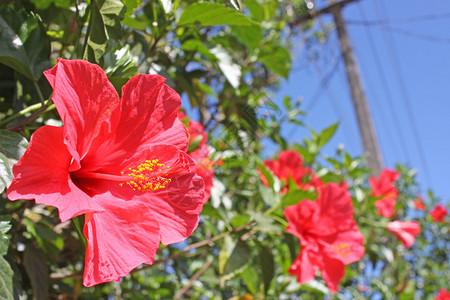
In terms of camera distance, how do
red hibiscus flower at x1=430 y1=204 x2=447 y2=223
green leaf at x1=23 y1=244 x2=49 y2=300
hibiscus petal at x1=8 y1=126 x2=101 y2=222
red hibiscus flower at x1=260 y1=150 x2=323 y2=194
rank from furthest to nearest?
red hibiscus flower at x1=430 y1=204 x2=447 y2=223 → red hibiscus flower at x1=260 y1=150 x2=323 y2=194 → green leaf at x1=23 y1=244 x2=49 y2=300 → hibiscus petal at x1=8 y1=126 x2=101 y2=222

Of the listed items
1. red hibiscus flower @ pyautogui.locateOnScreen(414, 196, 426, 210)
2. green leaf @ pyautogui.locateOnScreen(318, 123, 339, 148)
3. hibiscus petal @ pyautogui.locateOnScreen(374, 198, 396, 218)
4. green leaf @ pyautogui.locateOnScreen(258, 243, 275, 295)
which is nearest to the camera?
green leaf @ pyautogui.locateOnScreen(258, 243, 275, 295)

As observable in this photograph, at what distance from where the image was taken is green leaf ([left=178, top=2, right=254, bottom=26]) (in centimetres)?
93

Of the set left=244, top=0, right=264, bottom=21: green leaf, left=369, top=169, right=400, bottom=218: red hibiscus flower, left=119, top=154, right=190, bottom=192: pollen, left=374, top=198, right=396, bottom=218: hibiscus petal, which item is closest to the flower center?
left=119, top=154, right=190, bottom=192: pollen

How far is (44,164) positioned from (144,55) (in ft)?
1.47

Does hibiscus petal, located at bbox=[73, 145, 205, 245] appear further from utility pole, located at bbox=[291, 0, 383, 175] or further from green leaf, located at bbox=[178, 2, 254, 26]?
utility pole, located at bbox=[291, 0, 383, 175]

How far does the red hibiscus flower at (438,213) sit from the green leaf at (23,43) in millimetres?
4098

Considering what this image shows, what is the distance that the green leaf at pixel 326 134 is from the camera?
195cm

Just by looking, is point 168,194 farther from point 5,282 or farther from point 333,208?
point 333,208

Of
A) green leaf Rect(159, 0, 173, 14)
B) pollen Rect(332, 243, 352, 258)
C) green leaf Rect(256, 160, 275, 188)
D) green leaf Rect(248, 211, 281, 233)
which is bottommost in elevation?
pollen Rect(332, 243, 352, 258)

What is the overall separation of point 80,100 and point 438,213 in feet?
13.7

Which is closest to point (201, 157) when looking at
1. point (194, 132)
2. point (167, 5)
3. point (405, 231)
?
point (194, 132)

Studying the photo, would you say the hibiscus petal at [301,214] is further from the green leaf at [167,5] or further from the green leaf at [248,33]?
the green leaf at [167,5]

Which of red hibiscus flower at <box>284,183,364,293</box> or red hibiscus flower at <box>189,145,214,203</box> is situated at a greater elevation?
red hibiscus flower at <box>189,145,214,203</box>

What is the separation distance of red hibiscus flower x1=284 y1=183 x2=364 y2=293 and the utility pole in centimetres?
313
